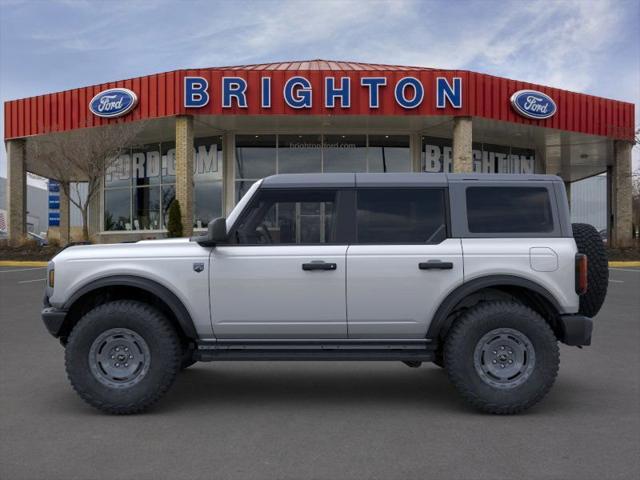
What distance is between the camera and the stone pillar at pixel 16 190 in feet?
88.4

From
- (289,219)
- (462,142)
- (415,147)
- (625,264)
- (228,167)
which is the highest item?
(415,147)

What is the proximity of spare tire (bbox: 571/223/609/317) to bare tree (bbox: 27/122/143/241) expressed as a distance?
2112 centimetres

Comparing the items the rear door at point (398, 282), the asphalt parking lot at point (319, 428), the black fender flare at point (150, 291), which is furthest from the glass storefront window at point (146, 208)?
the rear door at point (398, 282)

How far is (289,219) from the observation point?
5.12 meters

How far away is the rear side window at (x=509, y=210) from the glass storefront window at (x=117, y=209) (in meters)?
25.7

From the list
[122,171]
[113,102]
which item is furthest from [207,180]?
[113,102]

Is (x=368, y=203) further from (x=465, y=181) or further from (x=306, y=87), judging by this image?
(x=306, y=87)

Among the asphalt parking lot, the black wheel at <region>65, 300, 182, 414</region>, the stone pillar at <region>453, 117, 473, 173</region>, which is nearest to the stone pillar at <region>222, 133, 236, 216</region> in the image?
the stone pillar at <region>453, 117, 473, 173</region>

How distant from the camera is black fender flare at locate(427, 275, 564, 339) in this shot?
16.0ft

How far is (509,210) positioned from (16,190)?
26.7 metres

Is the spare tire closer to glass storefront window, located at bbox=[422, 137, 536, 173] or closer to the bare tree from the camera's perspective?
the bare tree

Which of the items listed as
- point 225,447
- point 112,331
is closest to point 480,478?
point 225,447

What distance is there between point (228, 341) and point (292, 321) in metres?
0.55

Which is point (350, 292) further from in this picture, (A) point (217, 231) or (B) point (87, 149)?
(B) point (87, 149)
